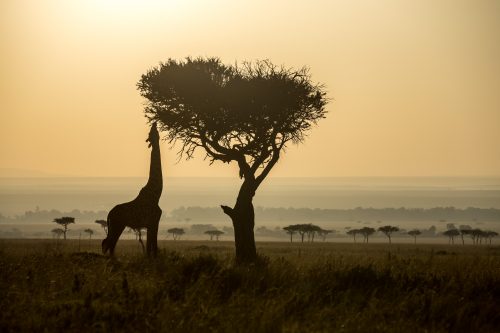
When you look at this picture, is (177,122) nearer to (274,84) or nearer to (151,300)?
(274,84)

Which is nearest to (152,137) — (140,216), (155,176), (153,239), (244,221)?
(155,176)

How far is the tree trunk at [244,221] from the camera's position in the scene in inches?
1242

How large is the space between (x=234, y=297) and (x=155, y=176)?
11.7 m

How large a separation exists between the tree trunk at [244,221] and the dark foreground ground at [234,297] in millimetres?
11136

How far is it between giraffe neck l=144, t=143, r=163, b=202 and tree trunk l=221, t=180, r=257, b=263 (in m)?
5.25

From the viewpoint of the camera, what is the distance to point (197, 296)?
15.3 metres

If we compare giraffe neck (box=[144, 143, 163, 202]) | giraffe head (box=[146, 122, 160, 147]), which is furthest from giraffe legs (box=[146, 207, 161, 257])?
giraffe head (box=[146, 122, 160, 147])

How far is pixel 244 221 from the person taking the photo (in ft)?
105

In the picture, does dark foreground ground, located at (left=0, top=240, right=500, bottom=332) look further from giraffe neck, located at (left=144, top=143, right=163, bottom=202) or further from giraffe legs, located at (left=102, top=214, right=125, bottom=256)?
giraffe neck, located at (left=144, top=143, right=163, bottom=202)

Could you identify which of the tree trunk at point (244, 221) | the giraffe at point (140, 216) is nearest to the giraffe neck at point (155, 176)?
the giraffe at point (140, 216)

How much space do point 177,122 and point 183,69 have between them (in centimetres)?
280

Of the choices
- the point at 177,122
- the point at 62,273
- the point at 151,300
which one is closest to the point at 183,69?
the point at 177,122

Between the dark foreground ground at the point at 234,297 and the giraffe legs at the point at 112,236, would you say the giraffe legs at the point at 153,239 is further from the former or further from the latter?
the dark foreground ground at the point at 234,297

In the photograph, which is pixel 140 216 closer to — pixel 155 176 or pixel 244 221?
pixel 155 176
